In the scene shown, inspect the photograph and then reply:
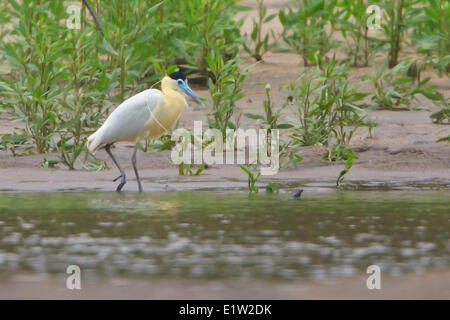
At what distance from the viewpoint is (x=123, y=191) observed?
8.59 meters

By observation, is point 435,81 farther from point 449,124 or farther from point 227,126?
point 227,126

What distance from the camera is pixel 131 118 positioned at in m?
9.07

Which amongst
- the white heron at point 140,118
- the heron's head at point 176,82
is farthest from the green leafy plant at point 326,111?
the white heron at point 140,118

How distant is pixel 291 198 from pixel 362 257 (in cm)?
204

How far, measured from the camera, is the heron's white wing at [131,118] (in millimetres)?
9031

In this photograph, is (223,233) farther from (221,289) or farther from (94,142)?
(94,142)

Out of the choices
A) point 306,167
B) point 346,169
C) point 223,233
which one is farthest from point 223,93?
point 223,233

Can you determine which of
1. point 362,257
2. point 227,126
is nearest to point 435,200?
point 362,257

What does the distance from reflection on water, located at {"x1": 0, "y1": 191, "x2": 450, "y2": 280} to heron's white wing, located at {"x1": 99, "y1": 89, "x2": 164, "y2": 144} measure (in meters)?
0.77

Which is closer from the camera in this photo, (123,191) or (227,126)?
(123,191)

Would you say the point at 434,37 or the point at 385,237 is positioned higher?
the point at 434,37

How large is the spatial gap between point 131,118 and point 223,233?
257 centimetres

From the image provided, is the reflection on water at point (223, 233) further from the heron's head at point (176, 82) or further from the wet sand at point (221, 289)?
the heron's head at point (176, 82)

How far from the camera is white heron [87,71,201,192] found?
9039mm
